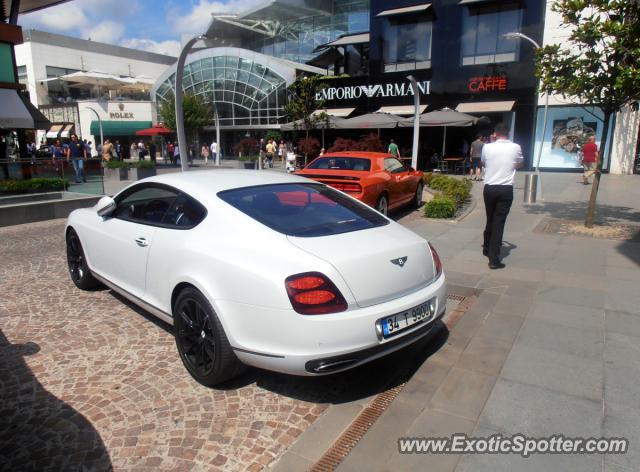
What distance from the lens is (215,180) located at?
159 inches

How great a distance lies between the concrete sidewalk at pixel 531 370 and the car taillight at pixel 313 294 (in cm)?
82

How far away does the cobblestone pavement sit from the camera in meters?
2.67

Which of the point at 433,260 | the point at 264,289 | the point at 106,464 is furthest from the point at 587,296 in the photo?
the point at 106,464

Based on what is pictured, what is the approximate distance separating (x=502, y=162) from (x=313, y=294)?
4112 millimetres

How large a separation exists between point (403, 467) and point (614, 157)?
23.9 metres

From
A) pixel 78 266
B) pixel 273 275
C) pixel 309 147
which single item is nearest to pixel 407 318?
pixel 273 275

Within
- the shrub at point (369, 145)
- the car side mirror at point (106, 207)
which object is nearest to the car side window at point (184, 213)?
the car side mirror at point (106, 207)

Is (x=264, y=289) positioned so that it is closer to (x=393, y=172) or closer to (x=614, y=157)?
(x=393, y=172)

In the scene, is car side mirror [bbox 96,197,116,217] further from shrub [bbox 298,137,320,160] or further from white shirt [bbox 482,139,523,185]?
shrub [bbox 298,137,320,160]

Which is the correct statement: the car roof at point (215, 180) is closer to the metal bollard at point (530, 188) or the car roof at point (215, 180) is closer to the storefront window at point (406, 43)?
the metal bollard at point (530, 188)

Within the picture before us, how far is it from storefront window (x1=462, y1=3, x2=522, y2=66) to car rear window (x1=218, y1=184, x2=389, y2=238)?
74.4 feet

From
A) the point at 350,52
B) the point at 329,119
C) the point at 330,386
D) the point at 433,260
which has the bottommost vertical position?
the point at 330,386

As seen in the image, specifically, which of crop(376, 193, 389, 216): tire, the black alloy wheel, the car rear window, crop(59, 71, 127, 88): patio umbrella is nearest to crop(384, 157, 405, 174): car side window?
crop(376, 193, 389, 216): tire

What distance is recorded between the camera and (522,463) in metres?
2.52
